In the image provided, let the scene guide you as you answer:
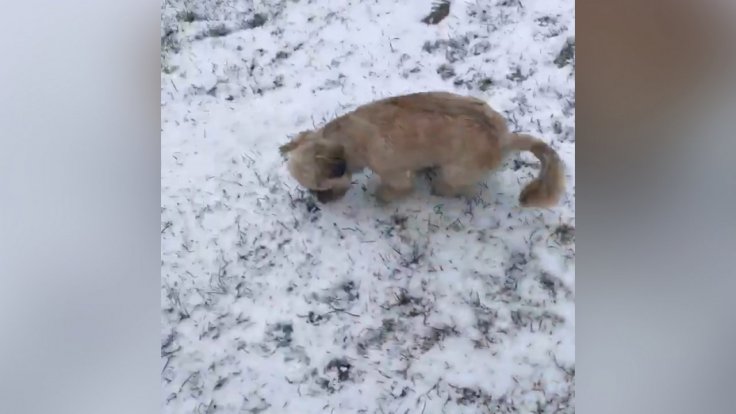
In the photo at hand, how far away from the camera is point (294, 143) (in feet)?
3.89

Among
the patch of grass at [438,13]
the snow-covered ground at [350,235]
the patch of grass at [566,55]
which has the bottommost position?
the snow-covered ground at [350,235]

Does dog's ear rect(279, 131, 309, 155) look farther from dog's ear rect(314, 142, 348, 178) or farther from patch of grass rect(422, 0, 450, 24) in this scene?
patch of grass rect(422, 0, 450, 24)

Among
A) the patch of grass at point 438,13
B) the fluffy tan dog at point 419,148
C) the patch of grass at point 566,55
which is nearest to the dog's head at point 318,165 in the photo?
the fluffy tan dog at point 419,148

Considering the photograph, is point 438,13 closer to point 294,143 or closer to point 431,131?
point 431,131

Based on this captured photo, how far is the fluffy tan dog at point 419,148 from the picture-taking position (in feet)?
3.77

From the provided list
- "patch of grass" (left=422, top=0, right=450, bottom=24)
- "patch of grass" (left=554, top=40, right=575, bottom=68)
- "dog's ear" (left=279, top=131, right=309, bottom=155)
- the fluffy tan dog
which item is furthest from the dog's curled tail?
"dog's ear" (left=279, top=131, right=309, bottom=155)

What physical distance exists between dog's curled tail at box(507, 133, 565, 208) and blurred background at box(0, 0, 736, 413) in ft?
0.24
